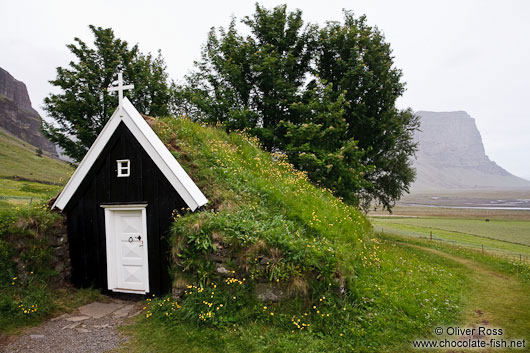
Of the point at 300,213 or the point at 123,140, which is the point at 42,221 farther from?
the point at 300,213

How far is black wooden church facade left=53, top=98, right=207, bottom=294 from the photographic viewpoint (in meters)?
8.58

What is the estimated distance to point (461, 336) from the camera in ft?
22.6

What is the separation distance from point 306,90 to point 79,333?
1613 cm

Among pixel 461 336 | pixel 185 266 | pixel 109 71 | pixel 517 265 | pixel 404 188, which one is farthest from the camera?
pixel 404 188

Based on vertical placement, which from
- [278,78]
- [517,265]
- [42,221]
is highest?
[278,78]

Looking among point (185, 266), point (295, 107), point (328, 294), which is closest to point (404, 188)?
point (295, 107)

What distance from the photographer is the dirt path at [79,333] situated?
6246 mm

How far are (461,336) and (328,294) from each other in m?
3.30

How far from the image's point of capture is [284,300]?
6934mm

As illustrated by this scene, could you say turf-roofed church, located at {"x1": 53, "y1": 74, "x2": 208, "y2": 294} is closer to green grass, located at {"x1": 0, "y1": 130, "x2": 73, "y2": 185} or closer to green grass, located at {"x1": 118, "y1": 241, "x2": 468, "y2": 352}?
green grass, located at {"x1": 118, "y1": 241, "x2": 468, "y2": 352}

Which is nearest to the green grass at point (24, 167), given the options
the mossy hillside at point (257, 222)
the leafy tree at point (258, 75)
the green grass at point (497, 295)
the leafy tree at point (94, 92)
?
the leafy tree at point (94, 92)

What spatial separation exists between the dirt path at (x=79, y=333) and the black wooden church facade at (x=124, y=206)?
0.95 m

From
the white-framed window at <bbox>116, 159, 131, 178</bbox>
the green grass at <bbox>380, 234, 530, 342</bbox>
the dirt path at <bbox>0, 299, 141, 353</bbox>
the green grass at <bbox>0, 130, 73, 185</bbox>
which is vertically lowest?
the green grass at <bbox>380, 234, 530, 342</bbox>

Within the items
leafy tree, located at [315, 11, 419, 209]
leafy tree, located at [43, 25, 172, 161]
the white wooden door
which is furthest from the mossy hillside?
leafy tree, located at [43, 25, 172, 161]
